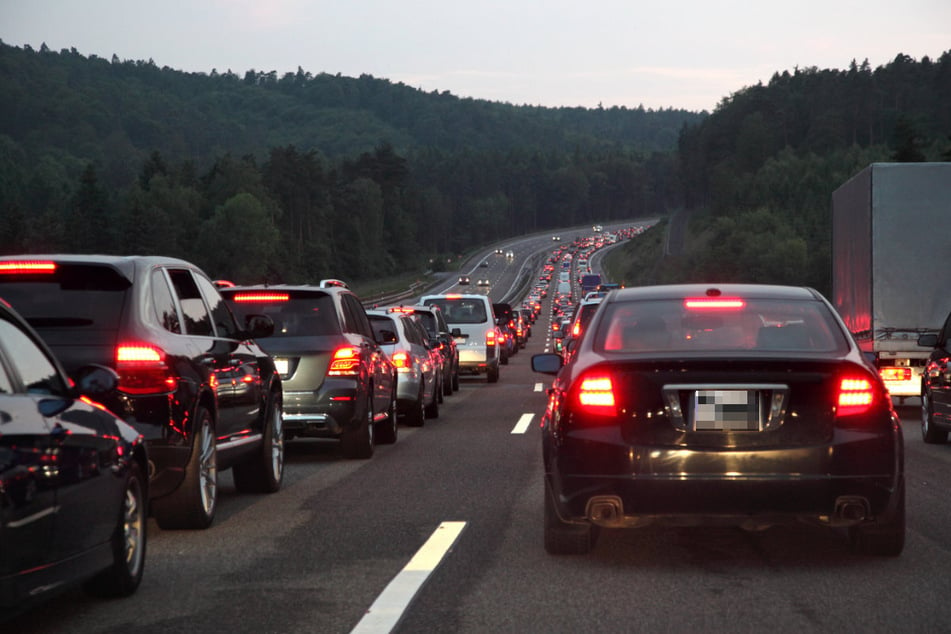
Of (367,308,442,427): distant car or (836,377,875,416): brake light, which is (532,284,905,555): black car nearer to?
(836,377,875,416): brake light

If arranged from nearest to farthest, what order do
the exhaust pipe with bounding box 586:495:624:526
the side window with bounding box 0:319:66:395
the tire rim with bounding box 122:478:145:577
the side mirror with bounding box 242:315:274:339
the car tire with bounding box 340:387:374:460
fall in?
the side window with bounding box 0:319:66:395, the tire rim with bounding box 122:478:145:577, the exhaust pipe with bounding box 586:495:624:526, the side mirror with bounding box 242:315:274:339, the car tire with bounding box 340:387:374:460

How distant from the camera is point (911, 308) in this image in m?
19.2

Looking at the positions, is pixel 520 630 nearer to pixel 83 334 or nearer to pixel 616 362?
pixel 616 362

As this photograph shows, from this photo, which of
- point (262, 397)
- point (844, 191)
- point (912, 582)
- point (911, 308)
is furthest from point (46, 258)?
point (844, 191)

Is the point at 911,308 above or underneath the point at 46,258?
underneath

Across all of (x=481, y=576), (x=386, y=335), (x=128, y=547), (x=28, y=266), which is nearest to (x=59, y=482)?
(x=128, y=547)

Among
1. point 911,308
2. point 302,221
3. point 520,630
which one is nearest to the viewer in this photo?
point 520,630

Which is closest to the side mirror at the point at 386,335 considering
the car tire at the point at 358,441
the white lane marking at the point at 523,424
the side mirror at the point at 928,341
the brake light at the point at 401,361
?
the brake light at the point at 401,361

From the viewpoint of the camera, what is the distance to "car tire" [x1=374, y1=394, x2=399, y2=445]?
607 inches

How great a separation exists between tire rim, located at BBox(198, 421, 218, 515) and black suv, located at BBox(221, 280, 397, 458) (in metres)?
3.74

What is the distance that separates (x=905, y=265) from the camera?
19344 mm

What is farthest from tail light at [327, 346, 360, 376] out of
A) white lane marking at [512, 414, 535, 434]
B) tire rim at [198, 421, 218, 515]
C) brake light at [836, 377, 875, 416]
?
brake light at [836, 377, 875, 416]

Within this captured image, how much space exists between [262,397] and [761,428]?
452 centimetres

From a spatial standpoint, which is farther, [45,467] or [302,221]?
[302,221]
